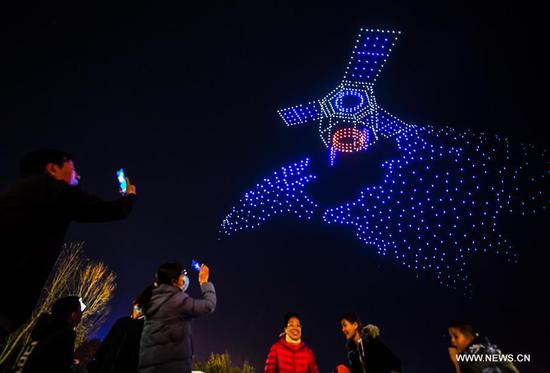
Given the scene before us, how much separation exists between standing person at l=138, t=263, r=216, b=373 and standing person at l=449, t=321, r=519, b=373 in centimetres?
283

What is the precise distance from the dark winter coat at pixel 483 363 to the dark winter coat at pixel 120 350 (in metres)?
3.60

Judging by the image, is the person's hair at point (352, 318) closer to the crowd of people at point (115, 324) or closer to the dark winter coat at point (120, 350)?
the crowd of people at point (115, 324)

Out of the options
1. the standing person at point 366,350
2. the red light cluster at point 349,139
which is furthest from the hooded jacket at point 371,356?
the red light cluster at point 349,139

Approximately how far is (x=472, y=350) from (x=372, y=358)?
1104mm

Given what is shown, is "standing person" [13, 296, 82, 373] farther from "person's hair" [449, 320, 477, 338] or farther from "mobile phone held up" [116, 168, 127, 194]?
"person's hair" [449, 320, 477, 338]

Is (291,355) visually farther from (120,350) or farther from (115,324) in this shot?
(115,324)

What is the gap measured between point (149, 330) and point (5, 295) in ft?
4.90

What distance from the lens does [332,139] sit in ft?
40.4

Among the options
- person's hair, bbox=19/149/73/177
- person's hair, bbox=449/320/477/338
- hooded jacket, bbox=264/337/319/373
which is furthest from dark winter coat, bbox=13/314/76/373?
person's hair, bbox=449/320/477/338

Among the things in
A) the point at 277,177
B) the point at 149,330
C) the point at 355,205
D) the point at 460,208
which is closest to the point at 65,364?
the point at 149,330

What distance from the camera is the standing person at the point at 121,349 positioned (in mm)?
3295

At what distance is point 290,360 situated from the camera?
175 inches

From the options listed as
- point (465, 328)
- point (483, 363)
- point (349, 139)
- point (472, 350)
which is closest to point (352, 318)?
point (465, 328)

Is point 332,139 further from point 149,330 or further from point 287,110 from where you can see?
point 149,330
